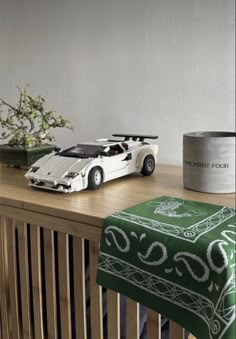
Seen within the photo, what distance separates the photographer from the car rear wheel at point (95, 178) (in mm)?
804

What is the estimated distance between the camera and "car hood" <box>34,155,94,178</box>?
798mm

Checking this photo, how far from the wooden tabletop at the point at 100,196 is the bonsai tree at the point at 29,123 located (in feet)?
0.66

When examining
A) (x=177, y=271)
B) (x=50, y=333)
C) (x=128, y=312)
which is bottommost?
(x=50, y=333)

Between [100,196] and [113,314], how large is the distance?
24cm

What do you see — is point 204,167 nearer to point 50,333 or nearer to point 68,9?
point 50,333

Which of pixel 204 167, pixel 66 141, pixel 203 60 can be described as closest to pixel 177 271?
pixel 204 167

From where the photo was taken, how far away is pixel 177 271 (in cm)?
56

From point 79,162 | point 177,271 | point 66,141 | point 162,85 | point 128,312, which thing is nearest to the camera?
point 177,271

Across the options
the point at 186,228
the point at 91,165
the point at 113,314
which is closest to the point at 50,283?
the point at 113,314

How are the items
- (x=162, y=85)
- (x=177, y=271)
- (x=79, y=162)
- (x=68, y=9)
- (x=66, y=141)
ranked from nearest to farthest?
(x=177, y=271), (x=79, y=162), (x=162, y=85), (x=68, y=9), (x=66, y=141)

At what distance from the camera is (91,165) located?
2.65 feet

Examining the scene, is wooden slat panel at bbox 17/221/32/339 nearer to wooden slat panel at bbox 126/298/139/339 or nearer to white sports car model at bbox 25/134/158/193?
white sports car model at bbox 25/134/158/193

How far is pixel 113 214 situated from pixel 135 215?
4cm

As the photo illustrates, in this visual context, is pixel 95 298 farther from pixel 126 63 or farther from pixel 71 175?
pixel 126 63
